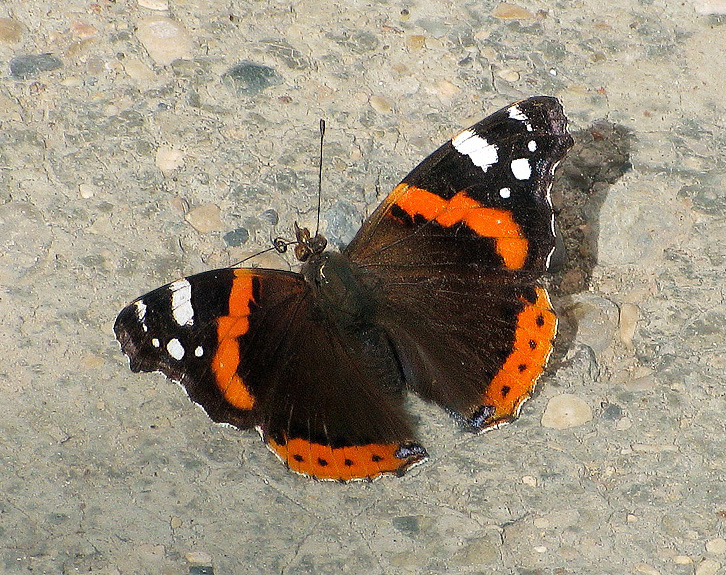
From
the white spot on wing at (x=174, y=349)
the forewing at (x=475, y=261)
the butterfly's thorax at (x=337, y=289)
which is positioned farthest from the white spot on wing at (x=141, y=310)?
the forewing at (x=475, y=261)

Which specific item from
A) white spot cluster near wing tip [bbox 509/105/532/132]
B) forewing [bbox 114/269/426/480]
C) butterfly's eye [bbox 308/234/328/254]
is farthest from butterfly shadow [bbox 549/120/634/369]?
butterfly's eye [bbox 308/234/328/254]

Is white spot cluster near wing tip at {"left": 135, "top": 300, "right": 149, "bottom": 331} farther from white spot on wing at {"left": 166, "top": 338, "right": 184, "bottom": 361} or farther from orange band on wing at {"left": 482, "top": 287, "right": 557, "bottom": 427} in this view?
orange band on wing at {"left": 482, "top": 287, "right": 557, "bottom": 427}

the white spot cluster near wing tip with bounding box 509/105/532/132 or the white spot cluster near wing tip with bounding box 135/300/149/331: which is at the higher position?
the white spot cluster near wing tip with bounding box 509/105/532/132

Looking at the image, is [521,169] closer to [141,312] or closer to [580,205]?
[580,205]

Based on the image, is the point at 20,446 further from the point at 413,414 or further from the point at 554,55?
the point at 554,55

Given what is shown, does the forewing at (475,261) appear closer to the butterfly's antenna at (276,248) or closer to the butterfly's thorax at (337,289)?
the butterfly's thorax at (337,289)

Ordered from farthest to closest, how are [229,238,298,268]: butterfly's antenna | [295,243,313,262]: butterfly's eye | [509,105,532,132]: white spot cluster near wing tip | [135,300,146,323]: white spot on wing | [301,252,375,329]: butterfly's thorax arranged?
[229,238,298,268]: butterfly's antenna < [295,243,313,262]: butterfly's eye < [301,252,375,329]: butterfly's thorax < [509,105,532,132]: white spot cluster near wing tip < [135,300,146,323]: white spot on wing

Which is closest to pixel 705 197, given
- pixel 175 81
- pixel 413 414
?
pixel 413 414
